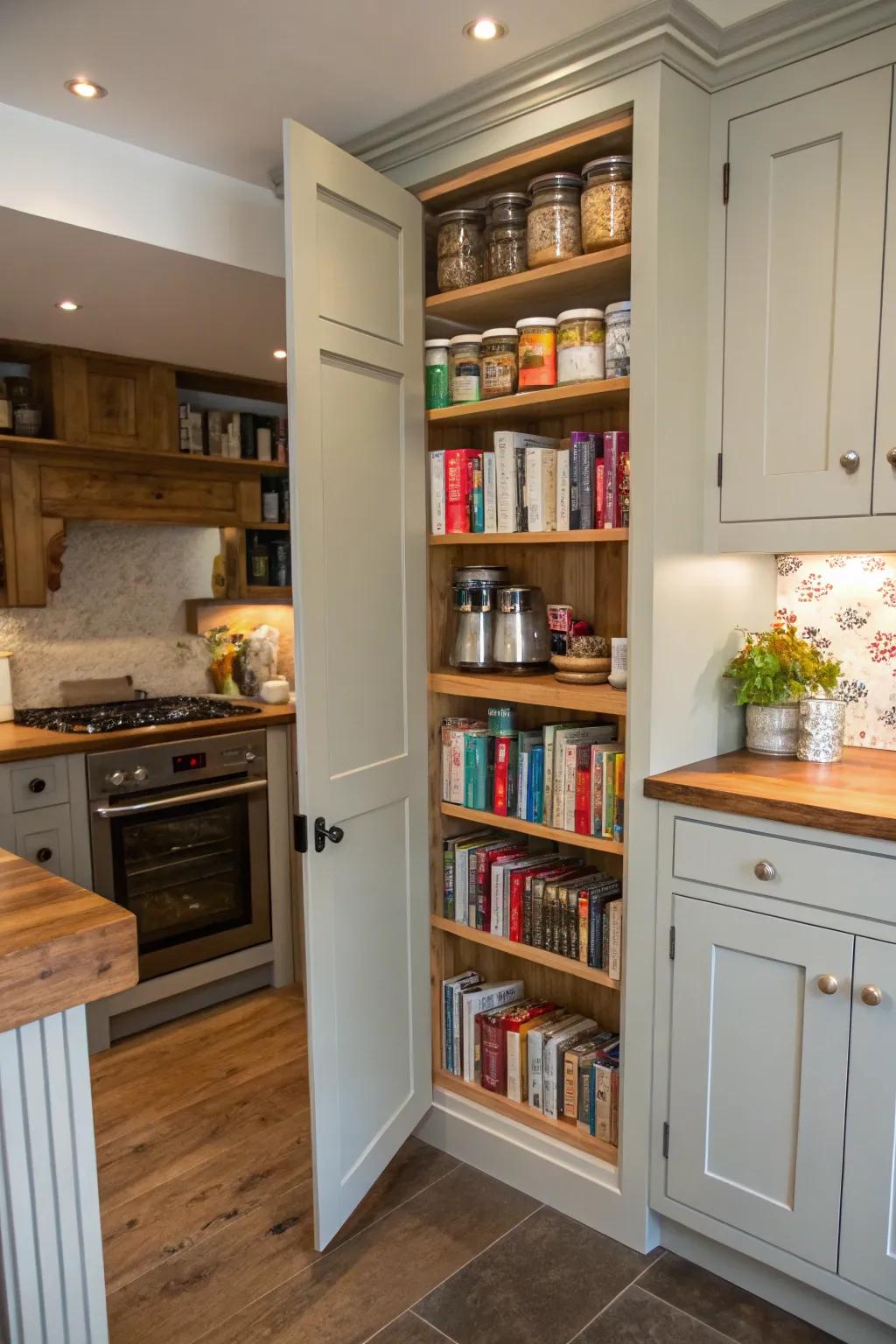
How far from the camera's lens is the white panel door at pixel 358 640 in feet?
6.08

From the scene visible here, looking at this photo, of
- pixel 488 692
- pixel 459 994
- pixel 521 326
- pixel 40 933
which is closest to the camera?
pixel 40 933

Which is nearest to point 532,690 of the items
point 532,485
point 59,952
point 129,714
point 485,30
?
point 532,485

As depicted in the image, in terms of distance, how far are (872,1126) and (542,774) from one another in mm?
936

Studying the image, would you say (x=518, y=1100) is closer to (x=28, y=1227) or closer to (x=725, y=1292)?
(x=725, y=1292)

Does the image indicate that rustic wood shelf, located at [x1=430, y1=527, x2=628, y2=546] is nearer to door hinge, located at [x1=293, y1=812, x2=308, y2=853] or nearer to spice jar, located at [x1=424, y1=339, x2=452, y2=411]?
spice jar, located at [x1=424, y1=339, x2=452, y2=411]

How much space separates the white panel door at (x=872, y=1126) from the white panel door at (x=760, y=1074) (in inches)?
0.9

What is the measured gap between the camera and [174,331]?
3.00m

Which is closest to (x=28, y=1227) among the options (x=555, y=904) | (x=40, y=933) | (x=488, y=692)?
(x=40, y=933)

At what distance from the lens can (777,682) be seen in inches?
80.5

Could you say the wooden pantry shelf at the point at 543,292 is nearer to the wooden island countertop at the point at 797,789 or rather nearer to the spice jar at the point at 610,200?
the spice jar at the point at 610,200

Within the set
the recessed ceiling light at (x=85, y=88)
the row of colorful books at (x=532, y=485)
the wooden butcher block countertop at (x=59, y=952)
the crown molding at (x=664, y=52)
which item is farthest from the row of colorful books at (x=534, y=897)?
the recessed ceiling light at (x=85, y=88)

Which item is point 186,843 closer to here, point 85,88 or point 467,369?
point 467,369

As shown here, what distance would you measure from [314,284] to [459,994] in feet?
5.54

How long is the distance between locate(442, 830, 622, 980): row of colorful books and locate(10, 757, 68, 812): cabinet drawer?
1.22 metres
